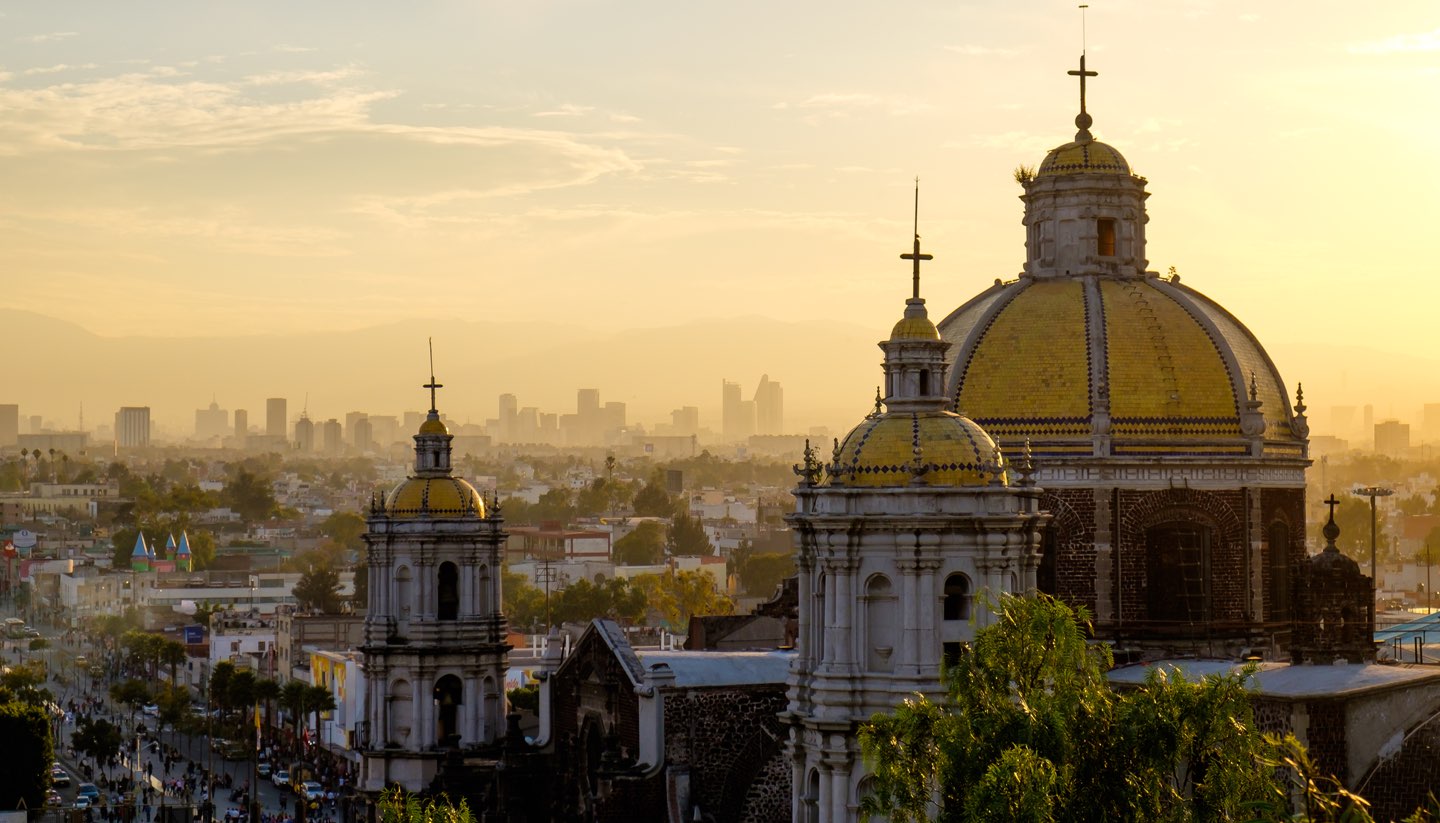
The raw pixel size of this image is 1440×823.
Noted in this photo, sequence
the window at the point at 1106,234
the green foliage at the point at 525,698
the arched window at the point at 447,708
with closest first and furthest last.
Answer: the window at the point at 1106,234, the arched window at the point at 447,708, the green foliage at the point at 525,698

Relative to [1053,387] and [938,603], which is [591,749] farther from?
[938,603]

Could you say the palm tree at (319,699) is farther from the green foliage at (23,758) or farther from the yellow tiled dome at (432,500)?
the yellow tiled dome at (432,500)

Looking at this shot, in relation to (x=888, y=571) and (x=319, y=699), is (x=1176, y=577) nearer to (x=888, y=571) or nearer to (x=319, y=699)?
(x=888, y=571)

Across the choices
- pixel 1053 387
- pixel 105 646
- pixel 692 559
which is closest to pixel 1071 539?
pixel 1053 387

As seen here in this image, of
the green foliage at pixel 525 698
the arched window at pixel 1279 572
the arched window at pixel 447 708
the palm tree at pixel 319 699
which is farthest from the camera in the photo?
the palm tree at pixel 319 699

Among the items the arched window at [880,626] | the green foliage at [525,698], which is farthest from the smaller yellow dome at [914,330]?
the green foliage at [525,698]

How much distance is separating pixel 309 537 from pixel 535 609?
3112 inches

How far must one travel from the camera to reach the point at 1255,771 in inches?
944

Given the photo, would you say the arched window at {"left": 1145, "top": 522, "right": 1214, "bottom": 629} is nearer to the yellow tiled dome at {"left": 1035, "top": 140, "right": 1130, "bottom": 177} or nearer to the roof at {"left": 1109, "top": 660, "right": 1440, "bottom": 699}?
the roof at {"left": 1109, "top": 660, "right": 1440, "bottom": 699}

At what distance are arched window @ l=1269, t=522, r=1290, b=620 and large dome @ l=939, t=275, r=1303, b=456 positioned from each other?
132 cm

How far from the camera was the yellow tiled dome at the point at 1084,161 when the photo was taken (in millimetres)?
44250

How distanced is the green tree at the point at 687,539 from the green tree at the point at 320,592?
144 ft

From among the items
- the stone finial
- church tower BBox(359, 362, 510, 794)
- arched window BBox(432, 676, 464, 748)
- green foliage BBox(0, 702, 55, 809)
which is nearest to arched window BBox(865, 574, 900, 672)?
the stone finial

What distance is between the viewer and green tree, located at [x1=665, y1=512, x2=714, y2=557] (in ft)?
593
